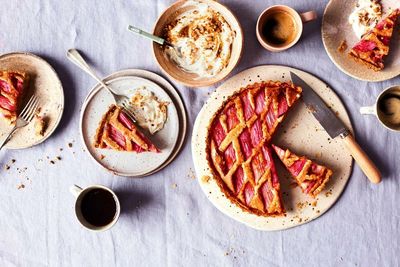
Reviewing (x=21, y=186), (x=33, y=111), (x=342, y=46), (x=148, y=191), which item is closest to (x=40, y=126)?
(x=33, y=111)

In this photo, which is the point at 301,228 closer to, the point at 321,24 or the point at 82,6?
the point at 321,24

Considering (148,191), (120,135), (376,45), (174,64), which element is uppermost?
(174,64)

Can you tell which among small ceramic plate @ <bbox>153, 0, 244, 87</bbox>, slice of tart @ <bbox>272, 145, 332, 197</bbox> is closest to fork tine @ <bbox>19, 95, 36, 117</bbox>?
small ceramic plate @ <bbox>153, 0, 244, 87</bbox>

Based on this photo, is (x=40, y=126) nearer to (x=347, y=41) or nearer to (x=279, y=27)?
(x=279, y=27)

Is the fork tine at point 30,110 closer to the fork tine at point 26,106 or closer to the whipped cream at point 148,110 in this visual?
the fork tine at point 26,106

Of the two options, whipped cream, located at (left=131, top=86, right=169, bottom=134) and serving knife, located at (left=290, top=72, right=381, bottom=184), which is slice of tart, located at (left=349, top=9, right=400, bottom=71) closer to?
serving knife, located at (left=290, top=72, right=381, bottom=184)

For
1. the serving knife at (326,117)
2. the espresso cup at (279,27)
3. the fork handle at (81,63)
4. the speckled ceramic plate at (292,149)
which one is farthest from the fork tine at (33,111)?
the serving knife at (326,117)

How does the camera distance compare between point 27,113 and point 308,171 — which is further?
point 27,113
